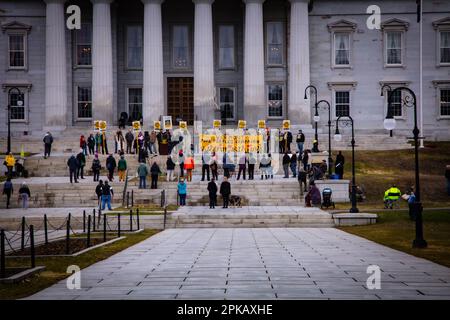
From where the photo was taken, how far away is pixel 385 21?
78.0 metres

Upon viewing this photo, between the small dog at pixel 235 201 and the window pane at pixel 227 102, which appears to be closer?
the small dog at pixel 235 201

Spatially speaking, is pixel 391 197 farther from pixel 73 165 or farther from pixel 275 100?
pixel 275 100

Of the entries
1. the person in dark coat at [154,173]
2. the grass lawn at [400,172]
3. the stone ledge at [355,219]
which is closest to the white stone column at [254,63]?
the grass lawn at [400,172]

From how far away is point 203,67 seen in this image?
7062cm

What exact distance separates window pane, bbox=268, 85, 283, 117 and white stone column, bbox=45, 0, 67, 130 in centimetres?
1923

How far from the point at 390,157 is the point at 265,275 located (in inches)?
1619

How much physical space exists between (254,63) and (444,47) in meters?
20.1

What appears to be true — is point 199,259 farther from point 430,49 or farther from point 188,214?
point 430,49

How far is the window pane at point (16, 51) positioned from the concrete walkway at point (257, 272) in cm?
5190

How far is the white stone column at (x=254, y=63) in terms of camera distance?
71.1 m

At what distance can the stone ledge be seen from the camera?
121 ft

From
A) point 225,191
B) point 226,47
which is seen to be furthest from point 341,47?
point 225,191

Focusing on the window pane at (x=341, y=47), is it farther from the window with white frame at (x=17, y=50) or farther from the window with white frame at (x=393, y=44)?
the window with white frame at (x=17, y=50)
